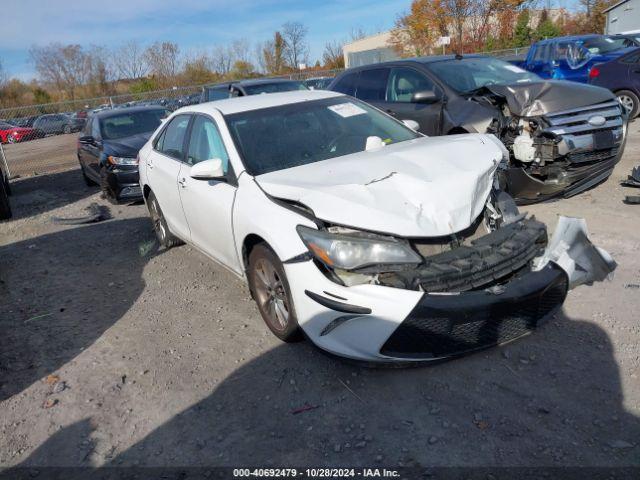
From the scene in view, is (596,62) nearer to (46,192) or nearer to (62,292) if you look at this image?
(62,292)

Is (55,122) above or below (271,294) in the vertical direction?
above

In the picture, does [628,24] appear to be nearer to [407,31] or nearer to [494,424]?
[407,31]

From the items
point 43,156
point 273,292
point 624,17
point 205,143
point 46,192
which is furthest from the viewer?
point 624,17

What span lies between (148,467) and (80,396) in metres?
1.01

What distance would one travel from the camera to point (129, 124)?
9.99 meters

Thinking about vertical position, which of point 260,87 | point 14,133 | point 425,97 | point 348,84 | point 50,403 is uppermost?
point 260,87

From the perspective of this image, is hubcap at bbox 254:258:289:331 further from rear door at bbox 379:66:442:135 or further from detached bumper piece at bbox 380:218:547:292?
rear door at bbox 379:66:442:135

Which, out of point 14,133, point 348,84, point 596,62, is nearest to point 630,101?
point 596,62

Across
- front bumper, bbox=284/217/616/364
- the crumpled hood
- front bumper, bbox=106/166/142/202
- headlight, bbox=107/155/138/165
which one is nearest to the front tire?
front bumper, bbox=284/217/616/364

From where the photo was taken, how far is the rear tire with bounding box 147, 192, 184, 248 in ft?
19.2

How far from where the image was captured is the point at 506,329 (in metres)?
3.02

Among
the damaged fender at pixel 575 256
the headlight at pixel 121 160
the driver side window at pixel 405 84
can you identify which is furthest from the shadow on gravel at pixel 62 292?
the driver side window at pixel 405 84

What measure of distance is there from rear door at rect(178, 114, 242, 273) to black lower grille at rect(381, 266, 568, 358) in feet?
5.36

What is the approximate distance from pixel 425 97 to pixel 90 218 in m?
5.31
